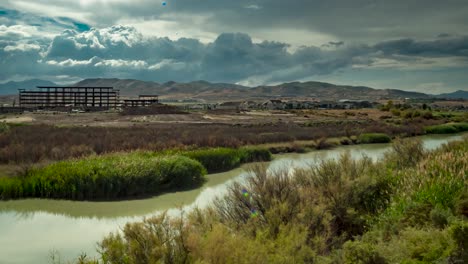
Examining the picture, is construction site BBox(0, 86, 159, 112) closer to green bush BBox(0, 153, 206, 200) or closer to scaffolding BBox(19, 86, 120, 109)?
scaffolding BBox(19, 86, 120, 109)

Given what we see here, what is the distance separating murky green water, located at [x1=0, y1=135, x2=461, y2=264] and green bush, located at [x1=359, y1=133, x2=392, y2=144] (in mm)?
23589

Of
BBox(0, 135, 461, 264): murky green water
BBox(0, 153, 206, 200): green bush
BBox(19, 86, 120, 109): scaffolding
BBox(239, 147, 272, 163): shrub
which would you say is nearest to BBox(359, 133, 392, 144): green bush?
BBox(239, 147, 272, 163): shrub

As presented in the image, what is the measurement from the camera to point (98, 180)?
16.6m

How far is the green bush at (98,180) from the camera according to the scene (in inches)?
640

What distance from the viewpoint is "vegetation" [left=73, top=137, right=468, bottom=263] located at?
6.41 meters

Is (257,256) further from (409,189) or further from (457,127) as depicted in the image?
(457,127)

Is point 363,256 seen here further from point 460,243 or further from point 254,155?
point 254,155

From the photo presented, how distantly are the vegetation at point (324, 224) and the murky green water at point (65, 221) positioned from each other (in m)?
1.93

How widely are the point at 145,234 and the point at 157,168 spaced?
1192 cm

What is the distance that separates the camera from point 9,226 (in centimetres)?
1277

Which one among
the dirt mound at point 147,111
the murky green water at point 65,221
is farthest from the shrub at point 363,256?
the dirt mound at point 147,111

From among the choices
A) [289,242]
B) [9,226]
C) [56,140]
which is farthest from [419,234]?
[56,140]

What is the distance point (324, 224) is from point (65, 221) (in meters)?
8.59

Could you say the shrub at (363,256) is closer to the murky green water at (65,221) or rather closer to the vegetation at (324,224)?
the vegetation at (324,224)
